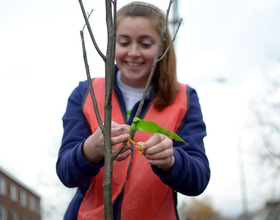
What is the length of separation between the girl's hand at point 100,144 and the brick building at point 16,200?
36.4 m

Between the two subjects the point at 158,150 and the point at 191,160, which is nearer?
the point at 158,150

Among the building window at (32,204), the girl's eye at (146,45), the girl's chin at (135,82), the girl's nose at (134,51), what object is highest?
→ the building window at (32,204)

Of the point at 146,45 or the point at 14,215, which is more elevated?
the point at 14,215

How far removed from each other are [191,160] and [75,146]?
498mm

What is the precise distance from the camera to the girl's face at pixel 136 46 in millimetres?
1844

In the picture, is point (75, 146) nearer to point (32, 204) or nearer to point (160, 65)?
point (160, 65)

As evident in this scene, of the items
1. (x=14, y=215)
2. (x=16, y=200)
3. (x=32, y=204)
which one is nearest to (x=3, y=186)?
(x=16, y=200)

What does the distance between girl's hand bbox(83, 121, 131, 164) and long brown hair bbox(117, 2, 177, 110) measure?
0.53 meters

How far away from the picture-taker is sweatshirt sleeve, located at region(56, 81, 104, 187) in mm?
1460

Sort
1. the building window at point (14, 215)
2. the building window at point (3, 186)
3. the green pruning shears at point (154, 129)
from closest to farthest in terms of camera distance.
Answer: the green pruning shears at point (154, 129)
the building window at point (3, 186)
the building window at point (14, 215)

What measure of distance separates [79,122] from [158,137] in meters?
0.70

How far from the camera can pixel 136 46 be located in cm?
184

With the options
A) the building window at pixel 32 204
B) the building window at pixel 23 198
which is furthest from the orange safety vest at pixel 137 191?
the building window at pixel 32 204

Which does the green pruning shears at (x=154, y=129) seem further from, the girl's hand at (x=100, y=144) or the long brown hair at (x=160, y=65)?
the long brown hair at (x=160, y=65)
